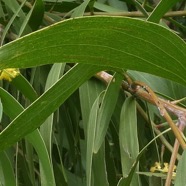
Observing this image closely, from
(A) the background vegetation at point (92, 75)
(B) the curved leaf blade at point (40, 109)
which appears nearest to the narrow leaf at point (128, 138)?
(A) the background vegetation at point (92, 75)

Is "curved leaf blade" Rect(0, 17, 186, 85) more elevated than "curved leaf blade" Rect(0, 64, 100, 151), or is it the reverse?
"curved leaf blade" Rect(0, 17, 186, 85)

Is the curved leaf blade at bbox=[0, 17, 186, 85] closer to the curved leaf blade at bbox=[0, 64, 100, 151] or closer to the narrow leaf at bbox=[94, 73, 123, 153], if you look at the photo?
the curved leaf blade at bbox=[0, 64, 100, 151]

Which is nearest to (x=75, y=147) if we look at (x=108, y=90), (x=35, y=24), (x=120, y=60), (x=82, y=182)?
(x=82, y=182)

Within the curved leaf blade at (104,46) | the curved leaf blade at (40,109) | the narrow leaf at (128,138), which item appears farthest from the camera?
the narrow leaf at (128,138)

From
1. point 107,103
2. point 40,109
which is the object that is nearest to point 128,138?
point 107,103

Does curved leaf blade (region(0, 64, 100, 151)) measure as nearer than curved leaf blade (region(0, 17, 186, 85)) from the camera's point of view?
No

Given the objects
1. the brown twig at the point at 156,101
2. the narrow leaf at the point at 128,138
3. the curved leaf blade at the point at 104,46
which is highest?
the curved leaf blade at the point at 104,46

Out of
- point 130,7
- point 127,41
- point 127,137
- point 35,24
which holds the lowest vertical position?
point 127,137

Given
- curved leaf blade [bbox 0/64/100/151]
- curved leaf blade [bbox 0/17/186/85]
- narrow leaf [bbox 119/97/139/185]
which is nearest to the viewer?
A: curved leaf blade [bbox 0/17/186/85]

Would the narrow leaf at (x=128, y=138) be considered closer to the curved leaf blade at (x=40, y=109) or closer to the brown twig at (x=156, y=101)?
the brown twig at (x=156, y=101)

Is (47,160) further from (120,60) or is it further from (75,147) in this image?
(75,147)

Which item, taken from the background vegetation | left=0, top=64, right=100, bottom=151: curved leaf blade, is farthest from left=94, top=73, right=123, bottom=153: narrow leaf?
left=0, top=64, right=100, bottom=151: curved leaf blade
